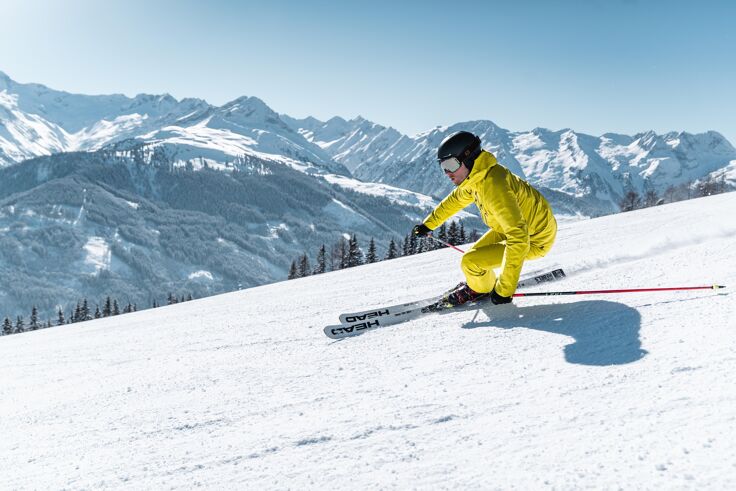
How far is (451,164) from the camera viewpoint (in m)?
5.18

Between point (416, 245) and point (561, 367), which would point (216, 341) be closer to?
point (561, 367)

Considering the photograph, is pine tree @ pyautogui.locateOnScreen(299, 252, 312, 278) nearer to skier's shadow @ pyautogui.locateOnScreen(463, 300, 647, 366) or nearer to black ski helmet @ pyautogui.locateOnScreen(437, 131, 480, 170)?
black ski helmet @ pyautogui.locateOnScreen(437, 131, 480, 170)

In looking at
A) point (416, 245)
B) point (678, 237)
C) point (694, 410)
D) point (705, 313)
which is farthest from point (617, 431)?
point (416, 245)

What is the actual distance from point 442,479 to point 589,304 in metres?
3.05

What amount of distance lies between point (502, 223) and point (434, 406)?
247 cm

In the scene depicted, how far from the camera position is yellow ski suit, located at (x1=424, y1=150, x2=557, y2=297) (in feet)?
15.7

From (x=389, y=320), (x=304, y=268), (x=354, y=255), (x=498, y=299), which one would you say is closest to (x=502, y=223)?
(x=498, y=299)

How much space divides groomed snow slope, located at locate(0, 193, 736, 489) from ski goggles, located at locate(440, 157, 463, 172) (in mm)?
1508

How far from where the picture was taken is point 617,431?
2236mm

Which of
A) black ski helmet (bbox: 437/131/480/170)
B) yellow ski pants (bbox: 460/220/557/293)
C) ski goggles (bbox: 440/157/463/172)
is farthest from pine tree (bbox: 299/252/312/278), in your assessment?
black ski helmet (bbox: 437/131/480/170)

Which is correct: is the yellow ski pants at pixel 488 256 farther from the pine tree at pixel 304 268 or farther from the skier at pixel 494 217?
the pine tree at pixel 304 268

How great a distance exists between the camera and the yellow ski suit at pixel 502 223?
Answer: 4.79m

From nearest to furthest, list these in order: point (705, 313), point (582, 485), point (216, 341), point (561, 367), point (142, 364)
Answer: point (582, 485), point (561, 367), point (705, 313), point (142, 364), point (216, 341)

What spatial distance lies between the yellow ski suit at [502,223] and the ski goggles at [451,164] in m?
0.16
